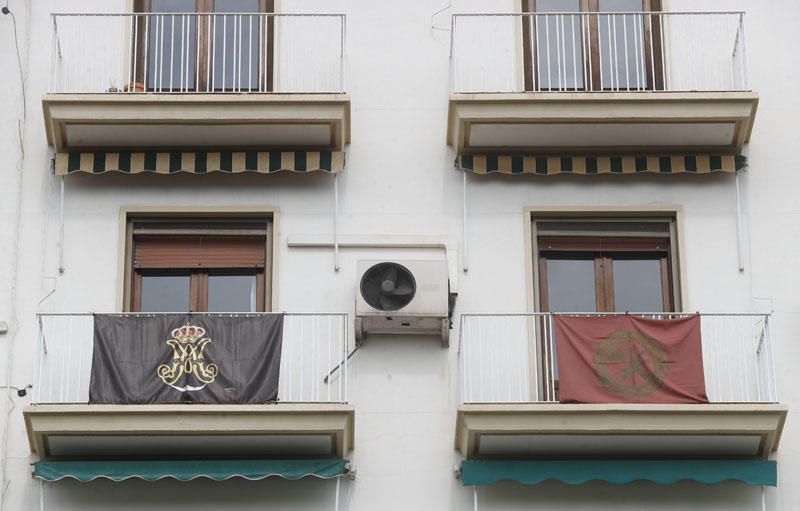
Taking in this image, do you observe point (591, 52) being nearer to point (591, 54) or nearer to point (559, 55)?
point (591, 54)

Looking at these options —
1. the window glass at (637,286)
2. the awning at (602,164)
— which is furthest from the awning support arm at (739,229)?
the window glass at (637,286)

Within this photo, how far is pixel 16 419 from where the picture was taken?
17875 millimetres

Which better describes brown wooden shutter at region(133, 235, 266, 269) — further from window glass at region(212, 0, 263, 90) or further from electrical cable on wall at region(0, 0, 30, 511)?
window glass at region(212, 0, 263, 90)

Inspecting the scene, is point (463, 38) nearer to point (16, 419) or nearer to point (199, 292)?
point (199, 292)

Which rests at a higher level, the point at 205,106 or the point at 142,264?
the point at 205,106

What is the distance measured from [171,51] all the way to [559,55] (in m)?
4.20

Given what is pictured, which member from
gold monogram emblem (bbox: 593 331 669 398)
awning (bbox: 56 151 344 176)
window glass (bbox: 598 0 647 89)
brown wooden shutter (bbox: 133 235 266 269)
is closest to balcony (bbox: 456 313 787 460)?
gold monogram emblem (bbox: 593 331 669 398)

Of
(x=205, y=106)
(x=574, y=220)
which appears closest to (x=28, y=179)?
(x=205, y=106)

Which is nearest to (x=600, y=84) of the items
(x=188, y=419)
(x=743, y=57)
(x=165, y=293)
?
(x=743, y=57)

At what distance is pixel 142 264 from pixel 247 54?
8.52ft

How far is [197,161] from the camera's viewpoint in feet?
61.7

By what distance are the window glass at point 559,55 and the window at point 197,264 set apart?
11.3 feet

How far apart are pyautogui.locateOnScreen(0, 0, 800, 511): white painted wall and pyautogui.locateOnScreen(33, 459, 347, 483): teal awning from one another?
1.07 feet

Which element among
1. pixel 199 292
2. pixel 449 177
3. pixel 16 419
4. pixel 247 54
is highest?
pixel 247 54
